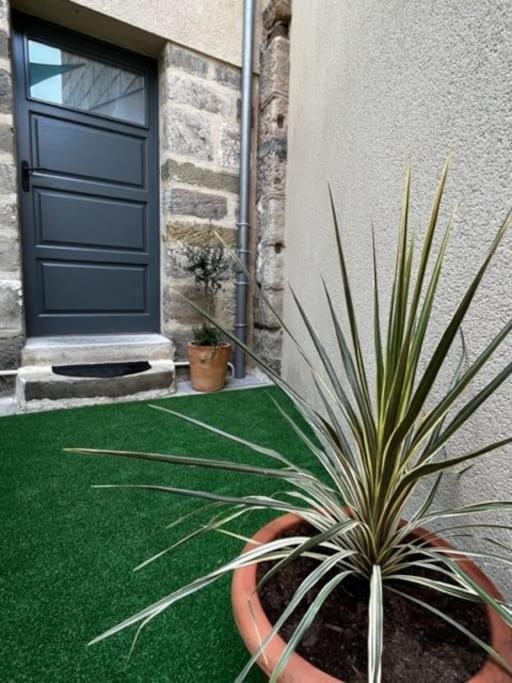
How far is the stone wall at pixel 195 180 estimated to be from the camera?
2271mm

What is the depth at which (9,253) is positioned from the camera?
1.96 meters

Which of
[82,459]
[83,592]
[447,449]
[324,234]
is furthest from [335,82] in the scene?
[83,592]

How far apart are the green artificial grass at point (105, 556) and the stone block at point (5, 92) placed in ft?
5.42

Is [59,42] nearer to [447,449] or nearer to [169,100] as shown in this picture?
[169,100]

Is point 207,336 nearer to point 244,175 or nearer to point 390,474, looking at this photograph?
point 244,175

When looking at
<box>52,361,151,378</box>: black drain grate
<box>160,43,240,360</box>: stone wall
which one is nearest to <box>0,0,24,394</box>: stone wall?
<box>52,361,151,378</box>: black drain grate

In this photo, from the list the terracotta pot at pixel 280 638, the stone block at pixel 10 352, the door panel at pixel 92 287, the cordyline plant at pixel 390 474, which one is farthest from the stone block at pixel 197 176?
the terracotta pot at pixel 280 638

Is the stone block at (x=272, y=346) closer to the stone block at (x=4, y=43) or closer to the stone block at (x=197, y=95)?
the stone block at (x=197, y=95)

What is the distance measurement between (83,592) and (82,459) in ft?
2.07

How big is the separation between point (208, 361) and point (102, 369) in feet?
2.06

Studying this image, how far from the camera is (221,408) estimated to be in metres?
1.98

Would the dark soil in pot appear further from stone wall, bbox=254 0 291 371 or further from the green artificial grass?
stone wall, bbox=254 0 291 371

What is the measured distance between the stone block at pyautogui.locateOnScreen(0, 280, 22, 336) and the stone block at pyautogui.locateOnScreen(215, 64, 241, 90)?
6.07 feet

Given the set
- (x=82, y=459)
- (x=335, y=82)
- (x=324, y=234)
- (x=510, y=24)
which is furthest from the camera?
(x=324, y=234)
